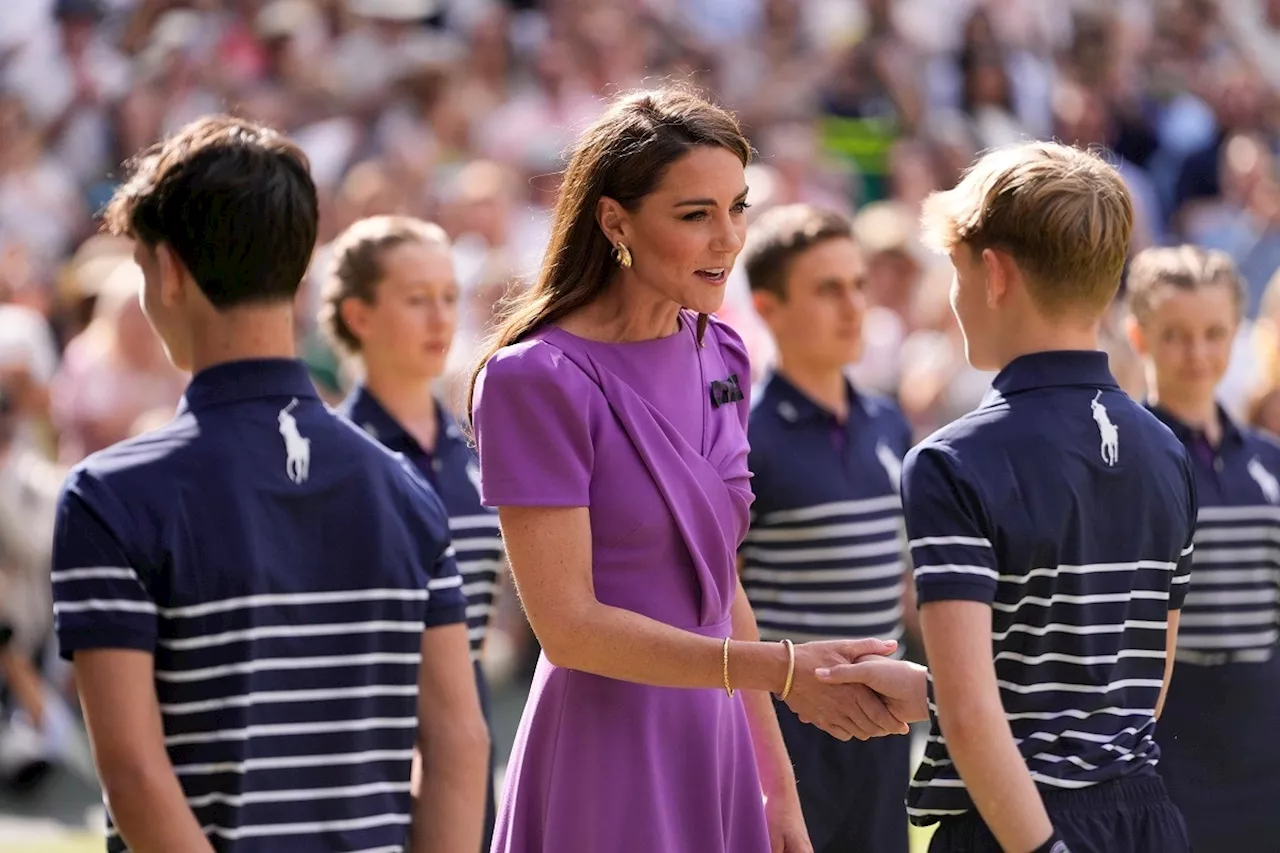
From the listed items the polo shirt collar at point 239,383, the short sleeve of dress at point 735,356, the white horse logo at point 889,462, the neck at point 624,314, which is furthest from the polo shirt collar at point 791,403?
the polo shirt collar at point 239,383

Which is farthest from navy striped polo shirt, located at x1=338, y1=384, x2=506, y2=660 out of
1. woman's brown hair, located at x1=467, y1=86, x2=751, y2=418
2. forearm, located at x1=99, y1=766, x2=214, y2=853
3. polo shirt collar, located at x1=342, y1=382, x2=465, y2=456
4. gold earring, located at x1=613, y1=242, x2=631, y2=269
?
forearm, located at x1=99, y1=766, x2=214, y2=853

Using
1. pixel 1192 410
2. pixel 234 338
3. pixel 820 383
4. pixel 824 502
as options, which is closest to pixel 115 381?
pixel 820 383

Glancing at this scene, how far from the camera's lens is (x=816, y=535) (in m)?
5.24

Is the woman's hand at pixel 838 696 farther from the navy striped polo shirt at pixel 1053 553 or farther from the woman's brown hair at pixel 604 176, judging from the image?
the woman's brown hair at pixel 604 176

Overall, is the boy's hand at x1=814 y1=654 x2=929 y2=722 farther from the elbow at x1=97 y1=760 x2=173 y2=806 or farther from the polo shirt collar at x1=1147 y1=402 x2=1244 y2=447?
the polo shirt collar at x1=1147 y1=402 x2=1244 y2=447

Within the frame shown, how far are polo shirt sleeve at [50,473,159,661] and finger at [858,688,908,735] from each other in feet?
3.66

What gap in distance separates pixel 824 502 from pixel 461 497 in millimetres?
1050

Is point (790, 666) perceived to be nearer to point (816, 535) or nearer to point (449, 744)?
point (449, 744)

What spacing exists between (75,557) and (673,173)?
44.5 inches

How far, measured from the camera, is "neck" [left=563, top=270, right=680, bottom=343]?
309 centimetres

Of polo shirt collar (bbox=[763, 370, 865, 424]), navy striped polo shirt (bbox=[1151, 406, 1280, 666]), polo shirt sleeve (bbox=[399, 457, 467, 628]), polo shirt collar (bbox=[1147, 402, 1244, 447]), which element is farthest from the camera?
polo shirt collar (bbox=[763, 370, 865, 424])

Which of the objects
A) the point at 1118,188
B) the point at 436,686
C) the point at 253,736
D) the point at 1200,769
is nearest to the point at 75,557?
the point at 253,736

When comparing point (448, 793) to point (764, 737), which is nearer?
point (448, 793)

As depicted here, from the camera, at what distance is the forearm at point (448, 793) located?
2.87 m
